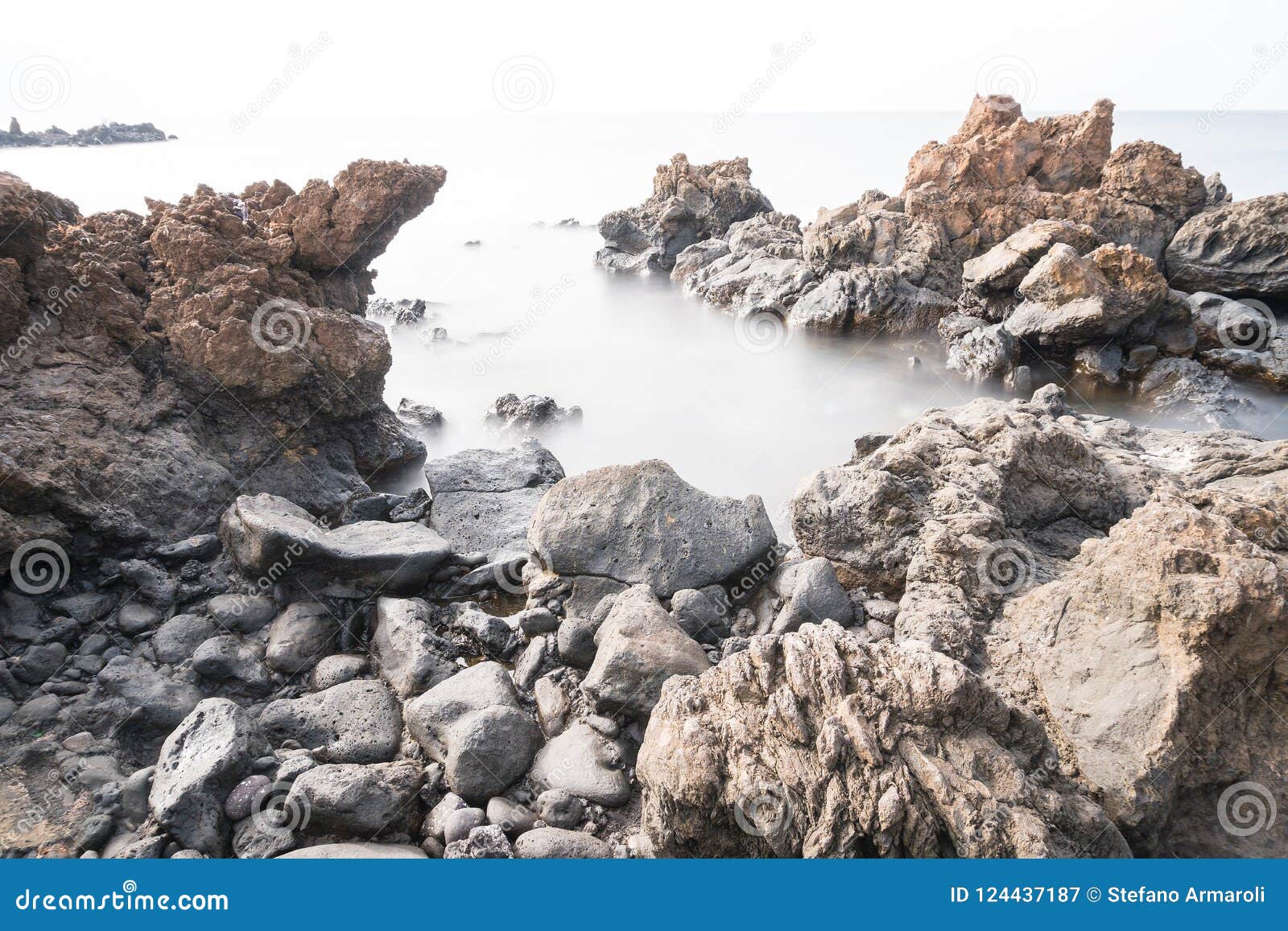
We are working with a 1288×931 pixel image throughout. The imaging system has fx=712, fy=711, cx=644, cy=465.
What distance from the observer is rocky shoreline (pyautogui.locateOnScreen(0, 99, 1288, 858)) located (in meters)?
3.79

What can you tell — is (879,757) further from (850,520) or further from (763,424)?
(763,424)

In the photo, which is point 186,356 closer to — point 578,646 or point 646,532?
point 646,532

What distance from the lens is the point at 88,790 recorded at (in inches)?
187

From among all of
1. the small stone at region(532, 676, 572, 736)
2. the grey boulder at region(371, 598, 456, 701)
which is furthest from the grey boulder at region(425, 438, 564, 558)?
the small stone at region(532, 676, 572, 736)

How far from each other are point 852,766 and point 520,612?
12.8 ft

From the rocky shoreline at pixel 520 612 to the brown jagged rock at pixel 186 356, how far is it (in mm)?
37

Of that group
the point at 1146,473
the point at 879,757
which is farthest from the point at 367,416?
the point at 1146,473

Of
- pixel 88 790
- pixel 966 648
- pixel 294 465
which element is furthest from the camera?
pixel 294 465

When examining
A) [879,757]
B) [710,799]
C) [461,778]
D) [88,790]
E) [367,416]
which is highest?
[367,416]

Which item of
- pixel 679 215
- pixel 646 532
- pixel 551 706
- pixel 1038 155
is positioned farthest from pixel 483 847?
pixel 679 215

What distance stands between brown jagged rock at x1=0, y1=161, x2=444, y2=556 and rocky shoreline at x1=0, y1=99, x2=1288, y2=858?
4 cm

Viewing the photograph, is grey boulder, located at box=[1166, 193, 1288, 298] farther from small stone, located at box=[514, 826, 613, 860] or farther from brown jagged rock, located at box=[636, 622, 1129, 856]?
small stone, located at box=[514, 826, 613, 860]

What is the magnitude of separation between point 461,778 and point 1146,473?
693 cm

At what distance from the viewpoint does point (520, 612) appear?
6719mm
